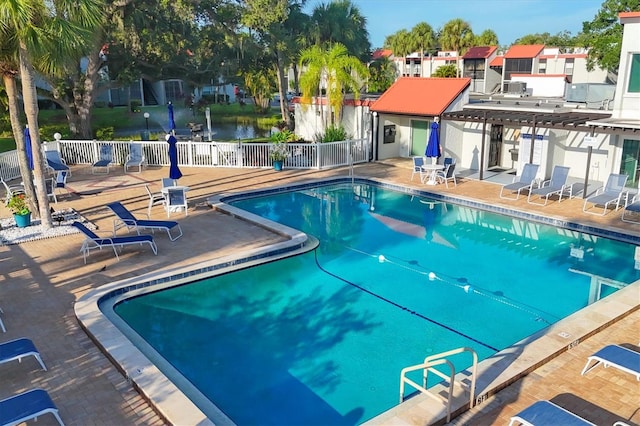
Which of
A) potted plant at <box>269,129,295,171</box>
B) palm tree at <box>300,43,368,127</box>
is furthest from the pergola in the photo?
potted plant at <box>269,129,295,171</box>

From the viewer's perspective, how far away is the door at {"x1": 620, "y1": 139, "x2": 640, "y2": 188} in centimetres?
1652

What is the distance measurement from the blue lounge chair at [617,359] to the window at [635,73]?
1273 centimetres

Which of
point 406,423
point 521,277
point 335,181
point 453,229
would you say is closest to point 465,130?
point 335,181

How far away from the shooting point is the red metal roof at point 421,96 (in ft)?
66.1

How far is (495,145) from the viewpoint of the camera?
805 inches

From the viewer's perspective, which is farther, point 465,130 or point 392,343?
point 465,130

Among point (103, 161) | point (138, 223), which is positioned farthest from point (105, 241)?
point (103, 161)

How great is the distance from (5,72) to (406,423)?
1158 cm

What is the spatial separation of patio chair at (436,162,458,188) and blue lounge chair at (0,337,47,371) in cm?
1393

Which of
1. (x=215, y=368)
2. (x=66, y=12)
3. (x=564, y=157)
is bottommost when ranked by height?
(x=215, y=368)

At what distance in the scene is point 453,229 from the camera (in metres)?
14.2

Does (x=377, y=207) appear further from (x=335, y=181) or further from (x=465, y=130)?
(x=465, y=130)

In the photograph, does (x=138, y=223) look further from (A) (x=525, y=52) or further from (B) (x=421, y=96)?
(A) (x=525, y=52)

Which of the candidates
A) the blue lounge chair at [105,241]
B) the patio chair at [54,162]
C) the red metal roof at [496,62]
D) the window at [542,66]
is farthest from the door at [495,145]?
the red metal roof at [496,62]
